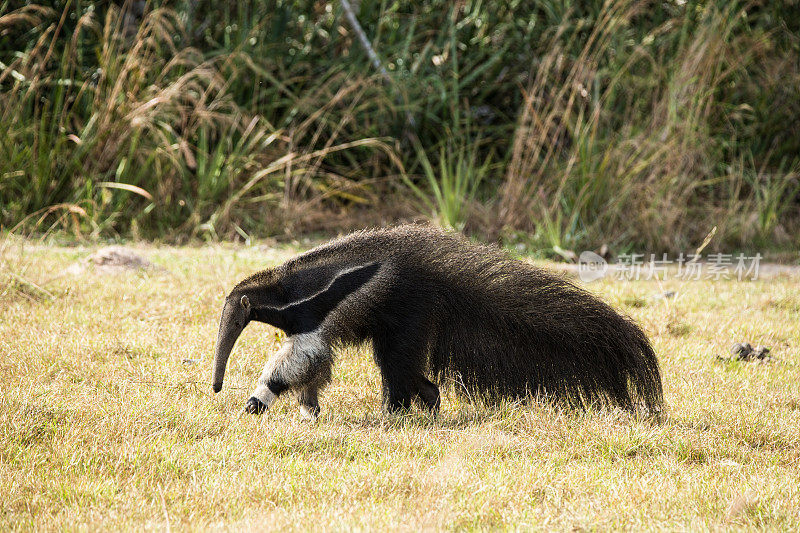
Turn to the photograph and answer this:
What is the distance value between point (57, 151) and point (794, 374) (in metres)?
6.46

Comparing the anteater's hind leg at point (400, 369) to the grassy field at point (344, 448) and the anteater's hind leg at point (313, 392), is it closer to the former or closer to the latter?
the grassy field at point (344, 448)

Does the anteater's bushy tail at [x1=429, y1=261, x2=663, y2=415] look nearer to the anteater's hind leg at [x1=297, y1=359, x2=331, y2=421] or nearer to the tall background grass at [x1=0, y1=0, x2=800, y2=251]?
the anteater's hind leg at [x1=297, y1=359, x2=331, y2=421]

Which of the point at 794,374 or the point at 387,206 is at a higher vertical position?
the point at 794,374

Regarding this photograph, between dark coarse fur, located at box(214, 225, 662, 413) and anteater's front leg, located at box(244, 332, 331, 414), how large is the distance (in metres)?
0.06

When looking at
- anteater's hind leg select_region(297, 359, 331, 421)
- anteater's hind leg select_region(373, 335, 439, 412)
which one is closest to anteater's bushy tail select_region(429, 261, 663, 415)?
anteater's hind leg select_region(373, 335, 439, 412)

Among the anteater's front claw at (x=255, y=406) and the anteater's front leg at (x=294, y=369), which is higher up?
the anteater's front leg at (x=294, y=369)

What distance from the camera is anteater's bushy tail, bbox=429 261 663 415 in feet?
13.0

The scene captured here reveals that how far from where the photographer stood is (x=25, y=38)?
9.85m

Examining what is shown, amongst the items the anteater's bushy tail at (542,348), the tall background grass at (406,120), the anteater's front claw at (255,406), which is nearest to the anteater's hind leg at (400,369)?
the anteater's bushy tail at (542,348)

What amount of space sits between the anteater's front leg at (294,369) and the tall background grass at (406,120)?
4505 mm

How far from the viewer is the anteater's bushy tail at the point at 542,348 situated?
3.97 m

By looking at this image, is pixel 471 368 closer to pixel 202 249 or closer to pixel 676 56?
pixel 202 249

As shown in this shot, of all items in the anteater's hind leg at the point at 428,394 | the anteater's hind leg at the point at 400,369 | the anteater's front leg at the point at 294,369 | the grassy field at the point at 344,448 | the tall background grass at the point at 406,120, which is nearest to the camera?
the grassy field at the point at 344,448

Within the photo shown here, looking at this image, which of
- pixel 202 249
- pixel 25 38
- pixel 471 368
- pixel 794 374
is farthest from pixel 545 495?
pixel 25 38
